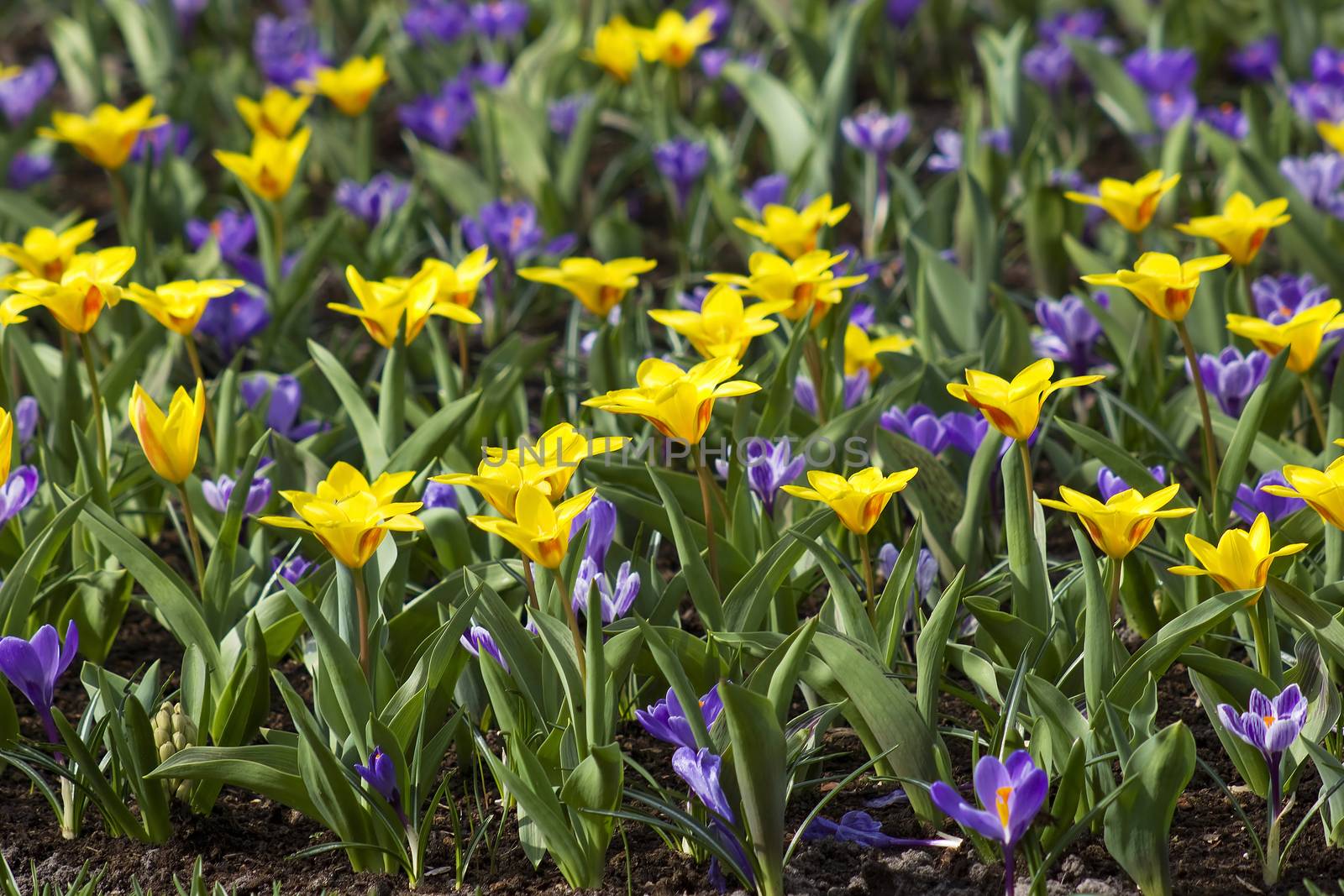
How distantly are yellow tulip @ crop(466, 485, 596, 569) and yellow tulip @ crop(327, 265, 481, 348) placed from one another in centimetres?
56

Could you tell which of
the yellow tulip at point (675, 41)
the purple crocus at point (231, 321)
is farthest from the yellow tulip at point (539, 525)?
the yellow tulip at point (675, 41)

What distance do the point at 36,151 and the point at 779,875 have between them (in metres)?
3.41

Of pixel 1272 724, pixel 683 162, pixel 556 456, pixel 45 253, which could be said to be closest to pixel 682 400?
pixel 556 456

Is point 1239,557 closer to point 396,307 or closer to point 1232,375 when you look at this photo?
point 1232,375

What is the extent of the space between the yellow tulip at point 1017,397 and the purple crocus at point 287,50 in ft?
10.1

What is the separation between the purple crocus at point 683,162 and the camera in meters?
3.31

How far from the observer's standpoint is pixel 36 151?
4.06 metres

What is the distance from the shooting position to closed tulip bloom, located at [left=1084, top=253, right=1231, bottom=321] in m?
1.77

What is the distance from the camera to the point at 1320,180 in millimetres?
3041

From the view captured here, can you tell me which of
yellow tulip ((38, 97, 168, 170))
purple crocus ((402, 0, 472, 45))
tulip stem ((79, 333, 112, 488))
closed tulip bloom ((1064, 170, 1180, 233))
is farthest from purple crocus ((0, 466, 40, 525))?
purple crocus ((402, 0, 472, 45))

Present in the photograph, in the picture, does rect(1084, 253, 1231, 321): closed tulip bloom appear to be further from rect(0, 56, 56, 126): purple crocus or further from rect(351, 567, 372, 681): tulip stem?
rect(0, 56, 56, 126): purple crocus

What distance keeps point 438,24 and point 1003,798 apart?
373 cm

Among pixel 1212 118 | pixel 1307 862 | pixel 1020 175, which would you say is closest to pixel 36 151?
pixel 1020 175

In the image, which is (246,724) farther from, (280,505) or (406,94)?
(406,94)
